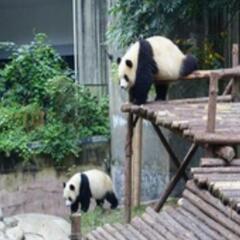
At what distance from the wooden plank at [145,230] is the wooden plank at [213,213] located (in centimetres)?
31

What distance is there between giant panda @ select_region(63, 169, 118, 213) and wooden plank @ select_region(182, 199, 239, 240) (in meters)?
5.96

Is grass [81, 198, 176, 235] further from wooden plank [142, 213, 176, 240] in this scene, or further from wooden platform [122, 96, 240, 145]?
wooden plank [142, 213, 176, 240]

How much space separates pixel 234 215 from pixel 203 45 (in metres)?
5.41

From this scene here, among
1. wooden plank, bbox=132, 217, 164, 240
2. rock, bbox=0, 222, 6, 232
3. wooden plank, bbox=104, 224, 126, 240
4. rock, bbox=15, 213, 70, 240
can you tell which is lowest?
rock, bbox=15, 213, 70, 240

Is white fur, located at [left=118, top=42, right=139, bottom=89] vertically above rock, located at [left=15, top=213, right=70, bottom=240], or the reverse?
white fur, located at [left=118, top=42, right=139, bottom=89]

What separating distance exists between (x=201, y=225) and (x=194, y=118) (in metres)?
1.24

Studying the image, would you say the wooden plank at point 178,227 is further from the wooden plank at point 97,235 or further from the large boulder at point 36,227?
the large boulder at point 36,227

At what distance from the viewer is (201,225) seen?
4262 mm

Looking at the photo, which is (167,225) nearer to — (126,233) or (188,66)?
(126,233)

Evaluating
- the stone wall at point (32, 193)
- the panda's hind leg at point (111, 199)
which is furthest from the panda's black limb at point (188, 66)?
the stone wall at point (32, 193)

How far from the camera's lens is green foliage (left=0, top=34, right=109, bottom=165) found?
36.7 feet

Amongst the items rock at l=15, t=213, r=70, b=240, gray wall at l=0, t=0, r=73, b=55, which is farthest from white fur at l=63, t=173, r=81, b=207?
gray wall at l=0, t=0, r=73, b=55

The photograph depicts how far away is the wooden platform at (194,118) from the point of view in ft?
14.9

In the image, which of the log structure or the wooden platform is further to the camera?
the wooden platform
